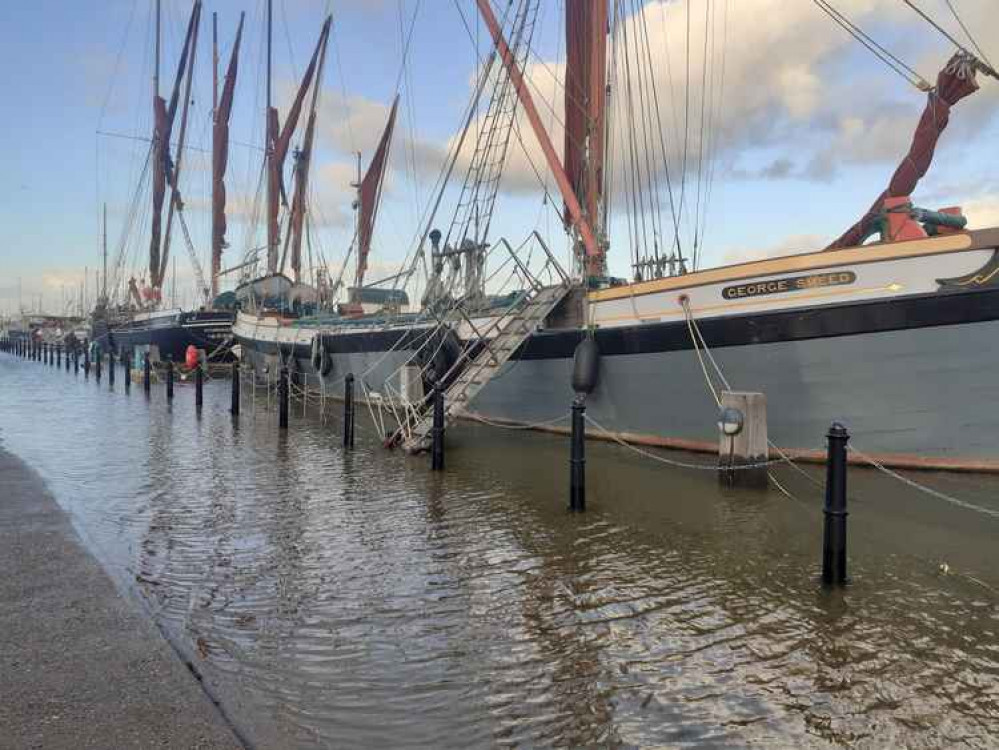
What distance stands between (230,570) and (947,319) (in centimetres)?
855

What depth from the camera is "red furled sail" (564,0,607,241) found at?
14.7 meters

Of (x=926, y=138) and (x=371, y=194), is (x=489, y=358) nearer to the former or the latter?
(x=926, y=138)

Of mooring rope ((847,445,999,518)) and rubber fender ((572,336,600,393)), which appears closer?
mooring rope ((847,445,999,518))

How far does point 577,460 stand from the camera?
309 inches

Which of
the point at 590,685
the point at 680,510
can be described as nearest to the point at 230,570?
the point at 590,685

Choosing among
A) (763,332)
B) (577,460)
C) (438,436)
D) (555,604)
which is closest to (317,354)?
(438,436)

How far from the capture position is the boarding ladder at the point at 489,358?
1194 cm

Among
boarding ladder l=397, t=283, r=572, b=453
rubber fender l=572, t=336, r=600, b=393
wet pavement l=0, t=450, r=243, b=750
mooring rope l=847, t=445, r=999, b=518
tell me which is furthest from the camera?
rubber fender l=572, t=336, r=600, b=393

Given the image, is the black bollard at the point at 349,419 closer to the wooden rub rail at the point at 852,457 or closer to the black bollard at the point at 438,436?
the black bollard at the point at 438,436

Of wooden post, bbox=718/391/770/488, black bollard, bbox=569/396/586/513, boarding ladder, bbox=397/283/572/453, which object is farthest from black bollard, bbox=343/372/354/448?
wooden post, bbox=718/391/770/488

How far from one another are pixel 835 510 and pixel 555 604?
2.13 meters

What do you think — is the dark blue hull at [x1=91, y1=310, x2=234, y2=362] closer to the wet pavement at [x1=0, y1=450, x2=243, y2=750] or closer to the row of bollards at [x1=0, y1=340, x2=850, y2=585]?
the row of bollards at [x1=0, y1=340, x2=850, y2=585]

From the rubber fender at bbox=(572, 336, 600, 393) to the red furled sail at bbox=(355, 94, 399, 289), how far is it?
22.5 metres

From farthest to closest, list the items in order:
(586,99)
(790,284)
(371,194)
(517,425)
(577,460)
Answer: (371,194) < (586,99) < (517,425) < (790,284) < (577,460)
